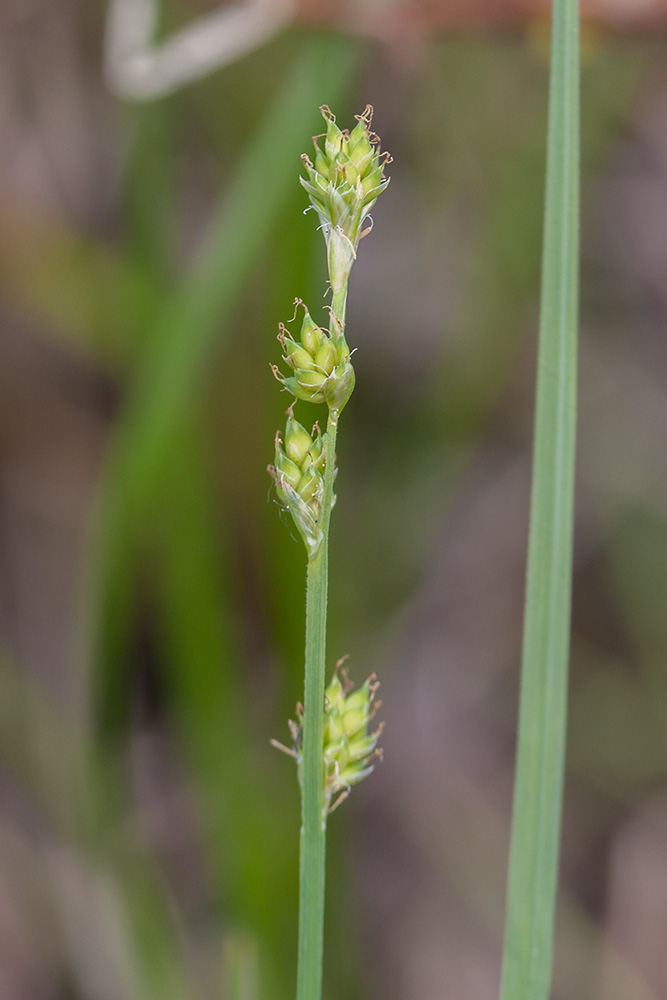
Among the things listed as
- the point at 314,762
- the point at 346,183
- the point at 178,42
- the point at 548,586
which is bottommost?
the point at 314,762

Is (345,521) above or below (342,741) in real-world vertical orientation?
above

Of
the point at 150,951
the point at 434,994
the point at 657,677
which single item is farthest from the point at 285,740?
the point at 657,677

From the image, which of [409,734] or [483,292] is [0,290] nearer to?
[483,292]

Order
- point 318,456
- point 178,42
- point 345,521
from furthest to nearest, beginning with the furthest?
point 345,521, point 178,42, point 318,456

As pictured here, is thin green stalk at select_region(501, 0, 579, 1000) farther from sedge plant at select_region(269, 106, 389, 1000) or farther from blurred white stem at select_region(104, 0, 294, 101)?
blurred white stem at select_region(104, 0, 294, 101)

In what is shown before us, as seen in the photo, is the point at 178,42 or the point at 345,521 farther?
the point at 345,521

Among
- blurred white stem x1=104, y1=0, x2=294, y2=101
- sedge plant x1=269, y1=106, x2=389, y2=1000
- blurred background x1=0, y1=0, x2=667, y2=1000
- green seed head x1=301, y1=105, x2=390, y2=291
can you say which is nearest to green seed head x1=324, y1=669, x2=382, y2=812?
sedge plant x1=269, y1=106, x2=389, y2=1000

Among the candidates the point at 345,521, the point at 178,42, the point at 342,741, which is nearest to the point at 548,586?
the point at 342,741

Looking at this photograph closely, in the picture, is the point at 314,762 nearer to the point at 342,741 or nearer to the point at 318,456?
the point at 342,741
